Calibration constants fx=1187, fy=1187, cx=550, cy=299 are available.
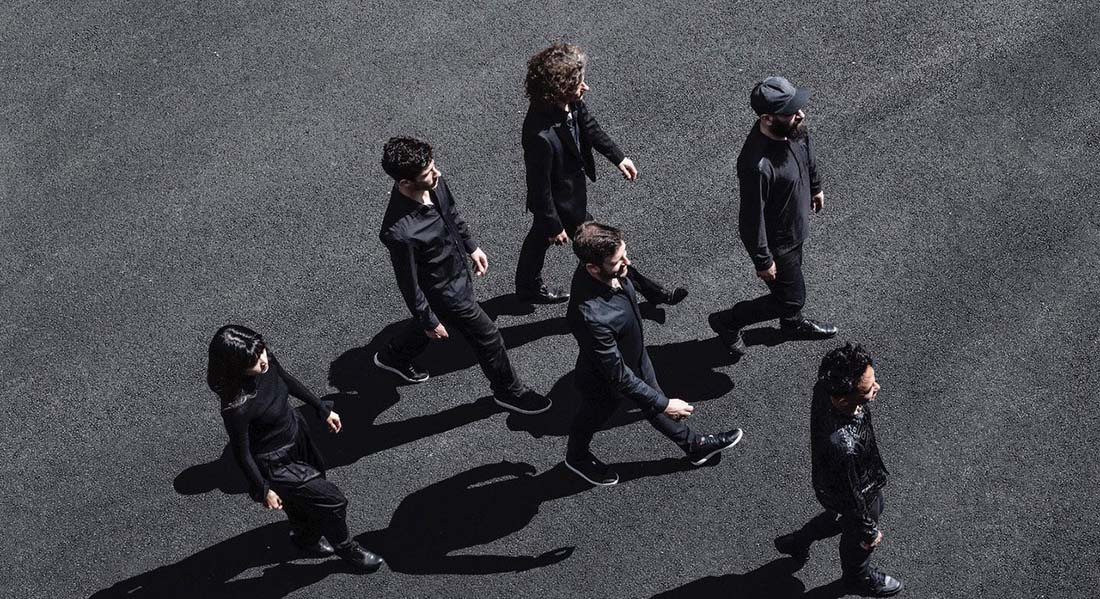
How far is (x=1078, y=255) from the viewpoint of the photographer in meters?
8.92

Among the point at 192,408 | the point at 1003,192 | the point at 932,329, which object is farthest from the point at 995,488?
→ the point at 192,408

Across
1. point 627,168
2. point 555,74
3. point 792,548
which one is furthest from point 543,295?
point 792,548

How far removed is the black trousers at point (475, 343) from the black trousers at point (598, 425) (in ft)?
2.17

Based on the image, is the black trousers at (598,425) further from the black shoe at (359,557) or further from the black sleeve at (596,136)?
the black sleeve at (596,136)

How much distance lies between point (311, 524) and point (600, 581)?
1904 millimetres

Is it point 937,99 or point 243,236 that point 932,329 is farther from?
point 243,236

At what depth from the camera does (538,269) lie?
880 centimetres

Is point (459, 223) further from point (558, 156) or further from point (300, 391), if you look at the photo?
point (300, 391)

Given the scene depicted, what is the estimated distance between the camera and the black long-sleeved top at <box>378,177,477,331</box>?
24.5ft

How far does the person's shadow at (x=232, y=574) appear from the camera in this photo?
7.88 m

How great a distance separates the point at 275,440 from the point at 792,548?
330cm

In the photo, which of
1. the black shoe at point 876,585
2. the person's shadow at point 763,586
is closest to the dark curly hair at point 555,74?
the person's shadow at point 763,586

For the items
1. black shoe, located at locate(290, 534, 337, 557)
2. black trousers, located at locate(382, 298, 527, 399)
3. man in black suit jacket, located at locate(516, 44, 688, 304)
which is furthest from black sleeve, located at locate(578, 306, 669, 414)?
black shoe, located at locate(290, 534, 337, 557)

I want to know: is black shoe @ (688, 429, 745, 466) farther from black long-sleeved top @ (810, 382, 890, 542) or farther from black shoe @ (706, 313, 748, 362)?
black long-sleeved top @ (810, 382, 890, 542)
